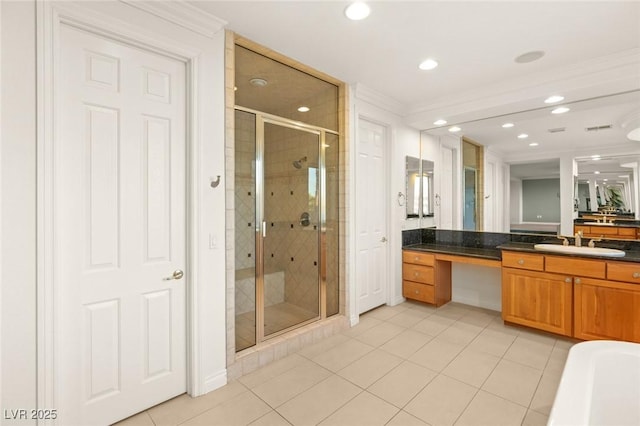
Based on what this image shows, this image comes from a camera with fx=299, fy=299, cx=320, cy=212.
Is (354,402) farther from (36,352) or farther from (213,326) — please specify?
A: (36,352)

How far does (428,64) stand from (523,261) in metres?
2.28

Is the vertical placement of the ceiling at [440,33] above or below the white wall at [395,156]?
above

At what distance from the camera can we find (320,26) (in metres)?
2.29

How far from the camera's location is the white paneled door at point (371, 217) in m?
3.63

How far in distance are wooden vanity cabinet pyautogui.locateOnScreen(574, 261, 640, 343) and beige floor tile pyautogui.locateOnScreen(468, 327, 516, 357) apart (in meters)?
0.61

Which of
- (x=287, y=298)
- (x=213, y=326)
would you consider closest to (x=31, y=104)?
(x=213, y=326)

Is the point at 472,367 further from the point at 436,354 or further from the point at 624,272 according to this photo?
the point at 624,272

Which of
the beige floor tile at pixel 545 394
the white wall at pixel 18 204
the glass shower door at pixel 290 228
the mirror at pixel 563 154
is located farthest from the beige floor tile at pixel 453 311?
the white wall at pixel 18 204

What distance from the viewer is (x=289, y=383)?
2.31 meters

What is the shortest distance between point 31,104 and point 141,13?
0.87 m

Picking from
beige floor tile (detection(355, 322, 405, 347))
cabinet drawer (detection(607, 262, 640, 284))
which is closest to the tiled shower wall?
beige floor tile (detection(355, 322, 405, 347))

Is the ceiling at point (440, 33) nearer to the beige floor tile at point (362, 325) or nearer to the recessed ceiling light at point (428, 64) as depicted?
the recessed ceiling light at point (428, 64)

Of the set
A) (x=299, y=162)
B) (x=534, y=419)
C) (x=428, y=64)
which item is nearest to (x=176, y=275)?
(x=299, y=162)

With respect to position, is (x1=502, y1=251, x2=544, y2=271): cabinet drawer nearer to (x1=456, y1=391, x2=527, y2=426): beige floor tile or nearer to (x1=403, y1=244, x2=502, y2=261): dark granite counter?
(x1=403, y1=244, x2=502, y2=261): dark granite counter
